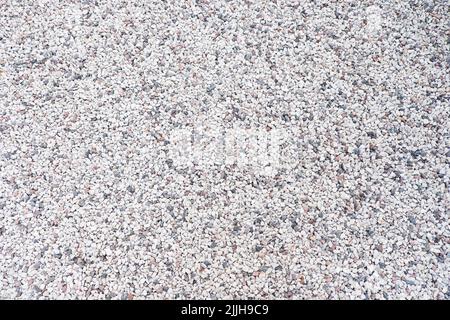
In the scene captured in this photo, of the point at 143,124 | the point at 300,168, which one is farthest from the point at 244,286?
the point at 143,124

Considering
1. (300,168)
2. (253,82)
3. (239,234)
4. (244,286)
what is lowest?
(244,286)

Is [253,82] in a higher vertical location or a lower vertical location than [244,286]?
higher

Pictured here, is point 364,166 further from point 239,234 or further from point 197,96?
point 197,96

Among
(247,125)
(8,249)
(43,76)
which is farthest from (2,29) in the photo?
(247,125)

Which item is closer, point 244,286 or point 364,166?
point 244,286

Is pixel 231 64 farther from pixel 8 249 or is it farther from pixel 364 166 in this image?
pixel 8 249

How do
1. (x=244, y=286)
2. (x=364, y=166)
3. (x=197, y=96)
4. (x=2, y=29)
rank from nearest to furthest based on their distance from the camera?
(x=244, y=286) < (x=364, y=166) < (x=197, y=96) < (x=2, y=29)

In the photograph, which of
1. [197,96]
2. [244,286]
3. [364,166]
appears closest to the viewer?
[244,286]
